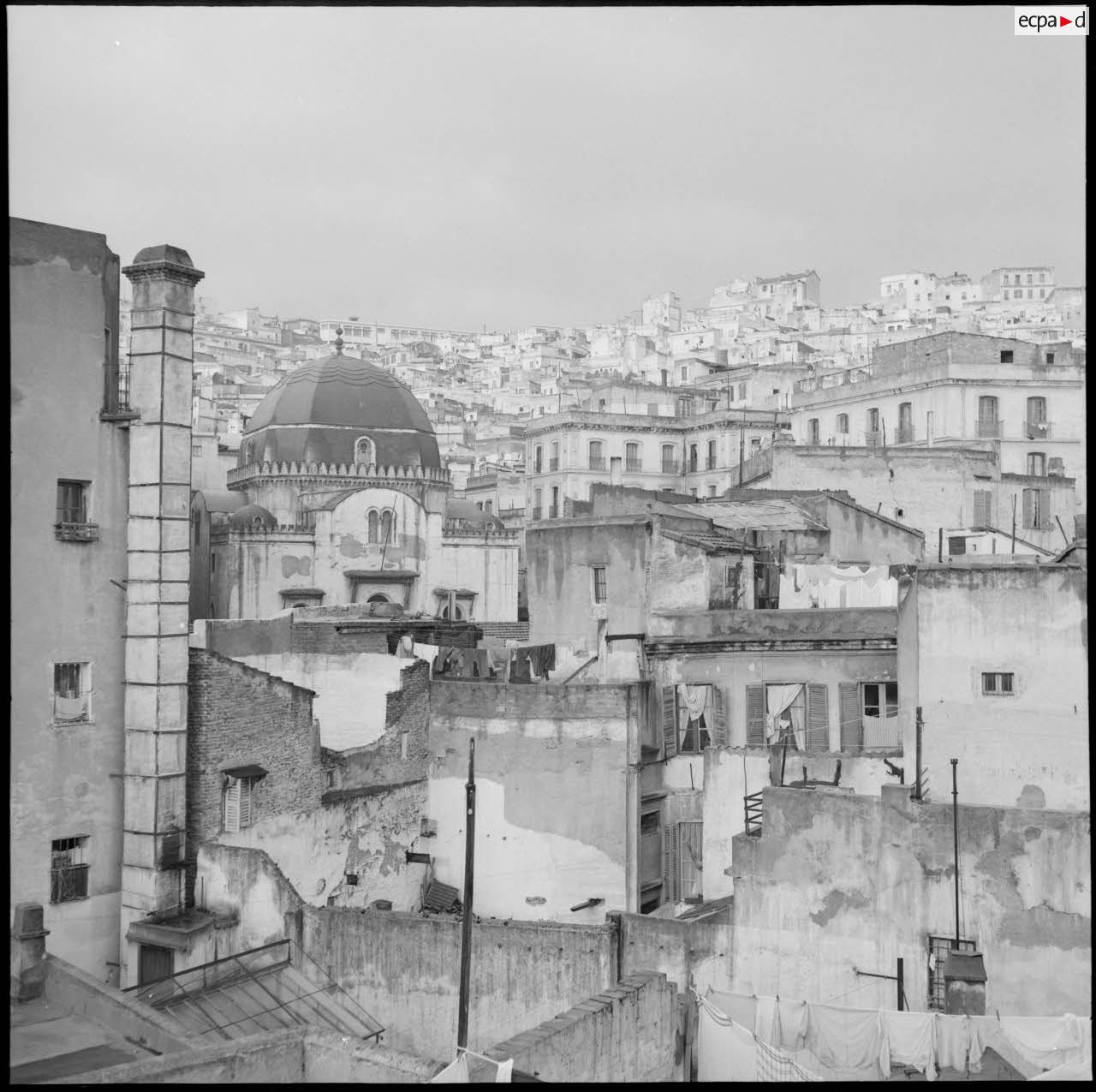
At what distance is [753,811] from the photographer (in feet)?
74.4

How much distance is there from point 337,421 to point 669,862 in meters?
30.3

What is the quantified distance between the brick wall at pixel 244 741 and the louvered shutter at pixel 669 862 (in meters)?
6.74

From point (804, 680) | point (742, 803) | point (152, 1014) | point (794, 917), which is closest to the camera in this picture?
point (152, 1014)

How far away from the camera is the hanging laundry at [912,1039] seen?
55.8 ft

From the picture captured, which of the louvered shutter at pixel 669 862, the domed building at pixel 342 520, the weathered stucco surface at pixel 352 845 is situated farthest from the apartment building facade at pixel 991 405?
the weathered stucco surface at pixel 352 845

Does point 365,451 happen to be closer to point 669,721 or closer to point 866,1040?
point 669,721

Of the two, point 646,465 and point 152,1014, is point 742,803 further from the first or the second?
point 646,465

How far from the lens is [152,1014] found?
1459 cm

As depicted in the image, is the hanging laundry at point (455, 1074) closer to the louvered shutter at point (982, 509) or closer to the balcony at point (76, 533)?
the balcony at point (76, 533)

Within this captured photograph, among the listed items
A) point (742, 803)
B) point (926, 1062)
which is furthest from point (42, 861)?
point (926, 1062)

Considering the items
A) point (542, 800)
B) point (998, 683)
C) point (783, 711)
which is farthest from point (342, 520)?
point (998, 683)

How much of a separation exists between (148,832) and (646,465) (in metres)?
45.2

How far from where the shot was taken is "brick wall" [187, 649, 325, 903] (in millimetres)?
21562

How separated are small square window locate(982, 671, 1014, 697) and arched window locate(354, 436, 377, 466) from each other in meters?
33.9
